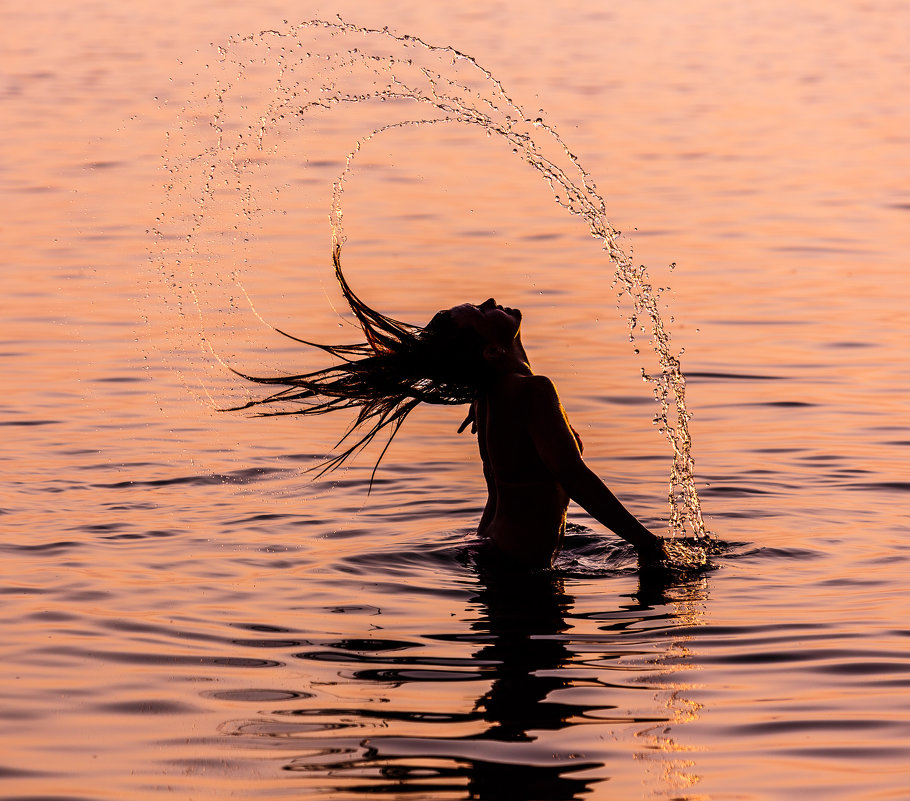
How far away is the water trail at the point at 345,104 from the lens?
13.4 m

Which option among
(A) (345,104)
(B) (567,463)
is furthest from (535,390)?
(A) (345,104)

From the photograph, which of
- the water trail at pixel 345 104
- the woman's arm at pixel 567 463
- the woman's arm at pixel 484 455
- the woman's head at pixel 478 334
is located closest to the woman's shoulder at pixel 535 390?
the woman's arm at pixel 567 463

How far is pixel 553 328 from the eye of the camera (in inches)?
504

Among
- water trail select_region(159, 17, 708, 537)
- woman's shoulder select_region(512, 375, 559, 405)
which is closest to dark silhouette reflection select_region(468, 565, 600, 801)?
woman's shoulder select_region(512, 375, 559, 405)

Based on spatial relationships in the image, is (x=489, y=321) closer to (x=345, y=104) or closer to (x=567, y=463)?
(x=567, y=463)

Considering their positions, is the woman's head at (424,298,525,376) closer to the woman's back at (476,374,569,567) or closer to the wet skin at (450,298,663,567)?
the wet skin at (450,298,663,567)

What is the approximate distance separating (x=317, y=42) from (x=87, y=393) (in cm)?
2004

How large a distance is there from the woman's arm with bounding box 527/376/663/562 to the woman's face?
265 mm

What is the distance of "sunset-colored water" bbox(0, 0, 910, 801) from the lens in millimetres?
5562

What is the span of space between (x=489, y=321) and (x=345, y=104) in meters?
18.1

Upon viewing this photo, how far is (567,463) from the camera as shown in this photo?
7.24m

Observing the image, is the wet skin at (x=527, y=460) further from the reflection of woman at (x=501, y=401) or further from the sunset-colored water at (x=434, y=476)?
the sunset-colored water at (x=434, y=476)

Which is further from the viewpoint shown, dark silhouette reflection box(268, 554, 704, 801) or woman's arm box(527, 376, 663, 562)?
woman's arm box(527, 376, 663, 562)

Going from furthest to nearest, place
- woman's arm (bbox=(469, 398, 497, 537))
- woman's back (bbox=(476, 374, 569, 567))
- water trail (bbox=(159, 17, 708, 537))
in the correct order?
water trail (bbox=(159, 17, 708, 537)) < woman's arm (bbox=(469, 398, 497, 537)) < woman's back (bbox=(476, 374, 569, 567))
